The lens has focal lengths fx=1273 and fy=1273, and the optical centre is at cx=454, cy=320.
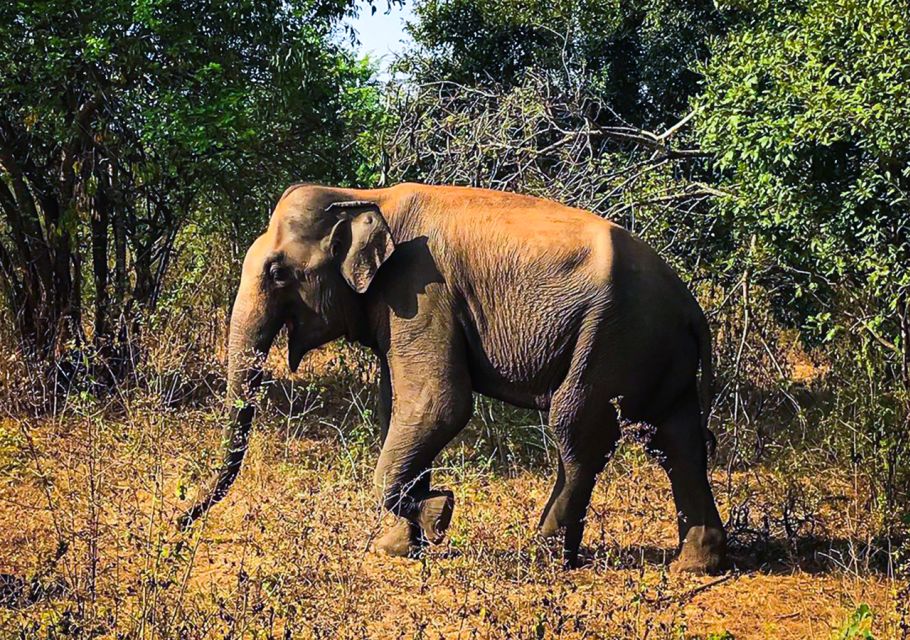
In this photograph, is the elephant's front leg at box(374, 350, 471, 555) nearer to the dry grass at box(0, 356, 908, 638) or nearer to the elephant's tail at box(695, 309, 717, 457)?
the dry grass at box(0, 356, 908, 638)

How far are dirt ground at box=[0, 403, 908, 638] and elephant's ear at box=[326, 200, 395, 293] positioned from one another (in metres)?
1.07

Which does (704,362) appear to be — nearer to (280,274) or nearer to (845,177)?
(845,177)

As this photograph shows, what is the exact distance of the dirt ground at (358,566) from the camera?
5285 millimetres

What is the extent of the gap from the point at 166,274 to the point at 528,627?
25.2ft

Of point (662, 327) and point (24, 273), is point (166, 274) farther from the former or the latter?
point (662, 327)

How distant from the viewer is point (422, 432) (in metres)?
7.06

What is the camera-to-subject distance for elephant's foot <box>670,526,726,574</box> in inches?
282

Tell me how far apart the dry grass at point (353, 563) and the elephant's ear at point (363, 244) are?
2.45 ft

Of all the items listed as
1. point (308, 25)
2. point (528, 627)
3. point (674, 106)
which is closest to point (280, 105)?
point (308, 25)

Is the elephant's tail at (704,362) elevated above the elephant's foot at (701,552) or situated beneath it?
elevated above

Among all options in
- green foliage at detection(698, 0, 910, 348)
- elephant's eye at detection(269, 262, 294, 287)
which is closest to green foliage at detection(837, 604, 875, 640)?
green foliage at detection(698, 0, 910, 348)

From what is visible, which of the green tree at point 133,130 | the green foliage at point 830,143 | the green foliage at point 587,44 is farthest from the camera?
the green foliage at point 587,44

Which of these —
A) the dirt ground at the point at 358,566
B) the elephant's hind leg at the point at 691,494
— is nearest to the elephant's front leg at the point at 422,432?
the dirt ground at the point at 358,566

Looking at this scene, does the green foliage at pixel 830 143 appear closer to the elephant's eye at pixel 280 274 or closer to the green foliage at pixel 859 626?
the green foliage at pixel 859 626
